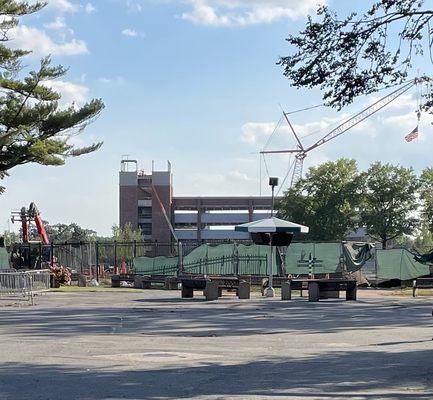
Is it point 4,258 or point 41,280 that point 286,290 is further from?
point 4,258

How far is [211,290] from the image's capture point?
82.4 feet

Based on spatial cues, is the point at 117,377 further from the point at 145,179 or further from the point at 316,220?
the point at 145,179

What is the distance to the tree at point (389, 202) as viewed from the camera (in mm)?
74875

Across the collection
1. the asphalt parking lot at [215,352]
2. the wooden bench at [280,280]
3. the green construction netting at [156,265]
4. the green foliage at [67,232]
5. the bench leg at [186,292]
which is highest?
the green foliage at [67,232]

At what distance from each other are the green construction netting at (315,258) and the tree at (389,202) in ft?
139

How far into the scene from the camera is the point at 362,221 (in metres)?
76.6

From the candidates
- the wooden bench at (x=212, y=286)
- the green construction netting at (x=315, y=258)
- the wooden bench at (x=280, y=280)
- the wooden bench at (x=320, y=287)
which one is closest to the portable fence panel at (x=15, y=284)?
the wooden bench at (x=212, y=286)

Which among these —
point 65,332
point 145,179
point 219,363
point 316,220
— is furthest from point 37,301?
point 145,179

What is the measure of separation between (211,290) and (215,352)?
1283 centimetres

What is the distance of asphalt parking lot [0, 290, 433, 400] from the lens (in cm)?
887

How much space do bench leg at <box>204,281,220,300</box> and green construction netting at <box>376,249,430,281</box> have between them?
522 inches

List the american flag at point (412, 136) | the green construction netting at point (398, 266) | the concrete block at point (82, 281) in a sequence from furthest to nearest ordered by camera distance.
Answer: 1. the american flag at point (412, 136)
2. the concrete block at point (82, 281)
3. the green construction netting at point (398, 266)

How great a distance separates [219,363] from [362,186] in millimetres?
68462

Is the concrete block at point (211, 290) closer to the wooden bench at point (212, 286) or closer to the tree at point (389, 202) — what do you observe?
the wooden bench at point (212, 286)
